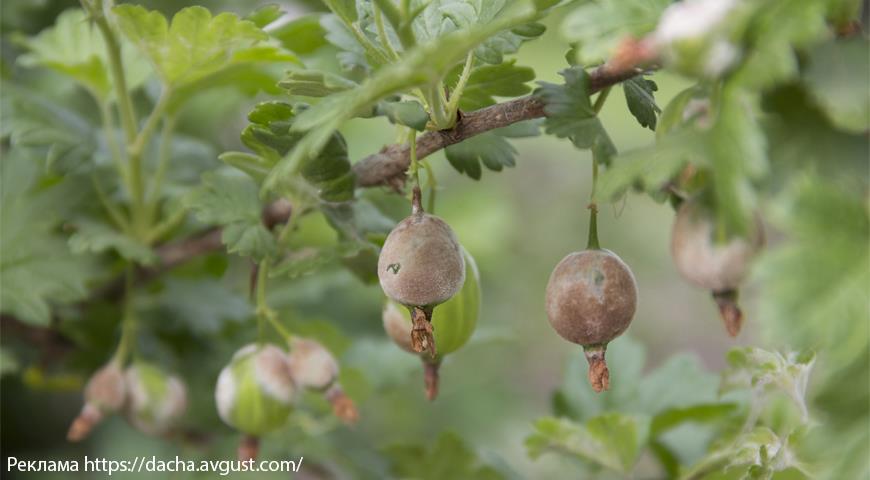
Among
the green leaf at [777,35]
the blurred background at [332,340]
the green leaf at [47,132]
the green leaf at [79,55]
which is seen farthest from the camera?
the blurred background at [332,340]

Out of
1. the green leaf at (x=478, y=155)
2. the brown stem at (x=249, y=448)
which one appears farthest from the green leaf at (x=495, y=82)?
the brown stem at (x=249, y=448)

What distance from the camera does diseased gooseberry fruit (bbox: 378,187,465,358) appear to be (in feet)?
2.06

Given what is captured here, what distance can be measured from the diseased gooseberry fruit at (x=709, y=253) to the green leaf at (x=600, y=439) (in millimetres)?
329

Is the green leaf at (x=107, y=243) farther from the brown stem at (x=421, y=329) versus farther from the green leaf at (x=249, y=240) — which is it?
the brown stem at (x=421, y=329)

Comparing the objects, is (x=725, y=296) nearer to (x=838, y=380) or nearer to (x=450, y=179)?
(x=838, y=380)

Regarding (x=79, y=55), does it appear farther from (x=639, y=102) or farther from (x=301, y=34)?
(x=639, y=102)

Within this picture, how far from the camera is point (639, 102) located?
0.69 m

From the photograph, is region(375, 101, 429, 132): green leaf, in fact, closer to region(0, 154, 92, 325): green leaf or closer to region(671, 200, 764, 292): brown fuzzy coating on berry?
region(671, 200, 764, 292): brown fuzzy coating on berry

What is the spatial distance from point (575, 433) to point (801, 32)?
537 mm

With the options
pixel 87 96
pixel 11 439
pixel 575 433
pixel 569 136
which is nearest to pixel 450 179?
pixel 87 96

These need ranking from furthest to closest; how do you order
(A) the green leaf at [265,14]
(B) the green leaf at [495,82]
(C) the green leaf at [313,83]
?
(A) the green leaf at [265,14], (B) the green leaf at [495,82], (C) the green leaf at [313,83]

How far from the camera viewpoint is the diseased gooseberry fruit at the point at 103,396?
1.00 meters

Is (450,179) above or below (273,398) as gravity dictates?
below

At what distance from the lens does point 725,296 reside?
581 millimetres
